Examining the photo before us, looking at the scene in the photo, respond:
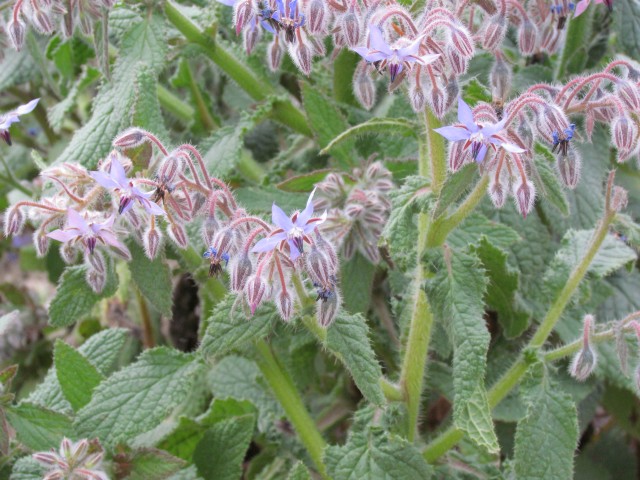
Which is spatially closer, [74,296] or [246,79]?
[74,296]

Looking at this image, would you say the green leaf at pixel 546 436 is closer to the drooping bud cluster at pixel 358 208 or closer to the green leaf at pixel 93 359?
the drooping bud cluster at pixel 358 208

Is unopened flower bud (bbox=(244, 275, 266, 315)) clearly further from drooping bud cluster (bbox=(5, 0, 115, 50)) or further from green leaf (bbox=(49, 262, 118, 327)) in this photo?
drooping bud cluster (bbox=(5, 0, 115, 50))

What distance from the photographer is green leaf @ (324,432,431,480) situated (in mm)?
1275

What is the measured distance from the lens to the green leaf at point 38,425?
1.33 m

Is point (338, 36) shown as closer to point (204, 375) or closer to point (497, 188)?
point (497, 188)

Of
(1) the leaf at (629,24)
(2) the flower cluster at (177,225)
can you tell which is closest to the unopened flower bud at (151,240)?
(2) the flower cluster at (177,225)

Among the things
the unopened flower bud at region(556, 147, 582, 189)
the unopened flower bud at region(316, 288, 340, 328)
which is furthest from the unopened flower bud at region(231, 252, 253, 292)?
the unopened flower bud at region(556, 147, 582, 189)

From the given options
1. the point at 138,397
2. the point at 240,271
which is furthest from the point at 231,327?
the point at 138,397

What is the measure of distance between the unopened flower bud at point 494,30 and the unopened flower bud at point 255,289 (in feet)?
1.65

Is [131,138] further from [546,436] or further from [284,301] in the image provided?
[546,436]

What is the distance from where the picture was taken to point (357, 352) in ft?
3.72

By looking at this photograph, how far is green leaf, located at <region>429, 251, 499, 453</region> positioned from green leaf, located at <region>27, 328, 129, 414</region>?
2.07 feet

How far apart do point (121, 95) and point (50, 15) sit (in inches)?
8.3

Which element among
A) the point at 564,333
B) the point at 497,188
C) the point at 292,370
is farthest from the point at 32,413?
the point at 564,333
